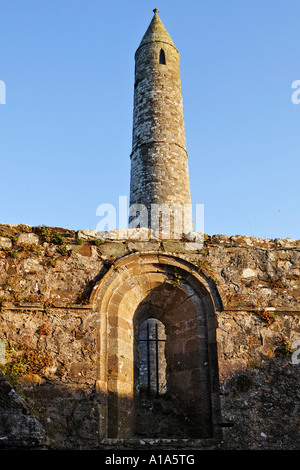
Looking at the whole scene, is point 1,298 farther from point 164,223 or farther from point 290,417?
point 164,223

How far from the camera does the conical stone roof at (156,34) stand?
17.6 meters

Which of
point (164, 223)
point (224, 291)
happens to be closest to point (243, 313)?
point (224, 291)

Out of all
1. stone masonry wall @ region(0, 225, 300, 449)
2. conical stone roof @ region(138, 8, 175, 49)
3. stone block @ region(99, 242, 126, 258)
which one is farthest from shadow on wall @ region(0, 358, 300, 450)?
conical stone roof @ region(138, 8, 175, 49)

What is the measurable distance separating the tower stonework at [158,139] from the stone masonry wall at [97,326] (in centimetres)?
651

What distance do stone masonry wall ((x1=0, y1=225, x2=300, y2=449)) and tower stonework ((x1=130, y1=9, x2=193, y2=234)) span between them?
21.4ft

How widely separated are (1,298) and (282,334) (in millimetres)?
4266

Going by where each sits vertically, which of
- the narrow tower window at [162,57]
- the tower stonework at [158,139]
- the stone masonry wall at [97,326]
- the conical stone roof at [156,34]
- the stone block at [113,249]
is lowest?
the stone masonry wall at [97,326]

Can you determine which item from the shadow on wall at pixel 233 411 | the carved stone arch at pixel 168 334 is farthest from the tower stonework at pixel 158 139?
the shadow on wall at pixel 233 411

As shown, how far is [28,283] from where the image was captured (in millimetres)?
7211

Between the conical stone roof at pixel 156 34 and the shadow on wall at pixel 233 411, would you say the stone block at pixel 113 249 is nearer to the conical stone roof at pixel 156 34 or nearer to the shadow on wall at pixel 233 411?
the shadow on wall at pixel 233 411

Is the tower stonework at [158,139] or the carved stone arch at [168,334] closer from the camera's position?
the carved stone arch at [168,334]

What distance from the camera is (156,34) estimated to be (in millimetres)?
17797

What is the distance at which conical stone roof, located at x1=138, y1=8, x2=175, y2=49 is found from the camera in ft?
57.7

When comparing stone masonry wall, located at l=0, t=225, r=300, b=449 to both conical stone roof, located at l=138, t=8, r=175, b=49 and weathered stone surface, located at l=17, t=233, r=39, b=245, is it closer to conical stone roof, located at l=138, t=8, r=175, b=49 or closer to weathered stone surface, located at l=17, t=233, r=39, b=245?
weathered stone surface, located at l=17, t=233, r=39, b=245
